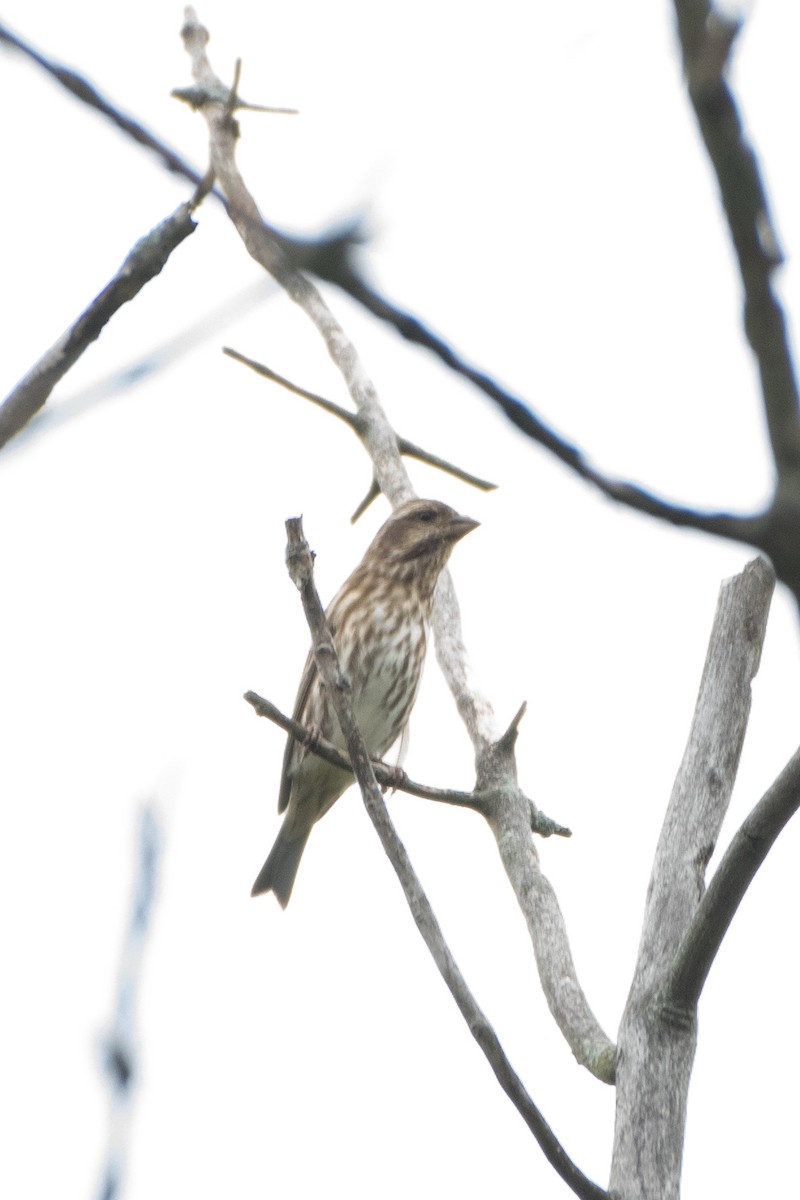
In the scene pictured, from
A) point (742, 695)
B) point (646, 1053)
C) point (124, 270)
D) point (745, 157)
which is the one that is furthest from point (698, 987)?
point (745, 157)

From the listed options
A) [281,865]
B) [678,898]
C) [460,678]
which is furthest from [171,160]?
[281,865]

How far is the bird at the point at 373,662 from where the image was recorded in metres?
8.35

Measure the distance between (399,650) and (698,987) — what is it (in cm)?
470

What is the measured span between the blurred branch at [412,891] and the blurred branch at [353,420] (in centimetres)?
217

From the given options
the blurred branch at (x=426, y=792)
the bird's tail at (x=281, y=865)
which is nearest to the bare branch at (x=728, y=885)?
the blurred branch at (x=426, y=792)

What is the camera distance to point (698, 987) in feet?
12.4

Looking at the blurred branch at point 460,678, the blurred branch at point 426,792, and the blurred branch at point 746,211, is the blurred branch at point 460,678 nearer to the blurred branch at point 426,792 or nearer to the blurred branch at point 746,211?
the blurred branch at point 426,792

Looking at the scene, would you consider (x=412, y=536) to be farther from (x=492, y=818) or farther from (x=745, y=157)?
(x=745, y=157)

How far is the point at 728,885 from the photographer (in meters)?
3.42

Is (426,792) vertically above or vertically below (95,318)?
above

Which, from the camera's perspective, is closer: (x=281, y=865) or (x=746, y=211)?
(x=746, y=211)

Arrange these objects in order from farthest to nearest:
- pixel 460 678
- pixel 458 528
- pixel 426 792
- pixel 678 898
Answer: pixel 458 528, pixel 460 678, pixel 426 792, pixel 678 898

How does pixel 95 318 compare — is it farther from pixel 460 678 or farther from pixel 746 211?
pixel 460 678

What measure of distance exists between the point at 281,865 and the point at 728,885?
5.72 m
